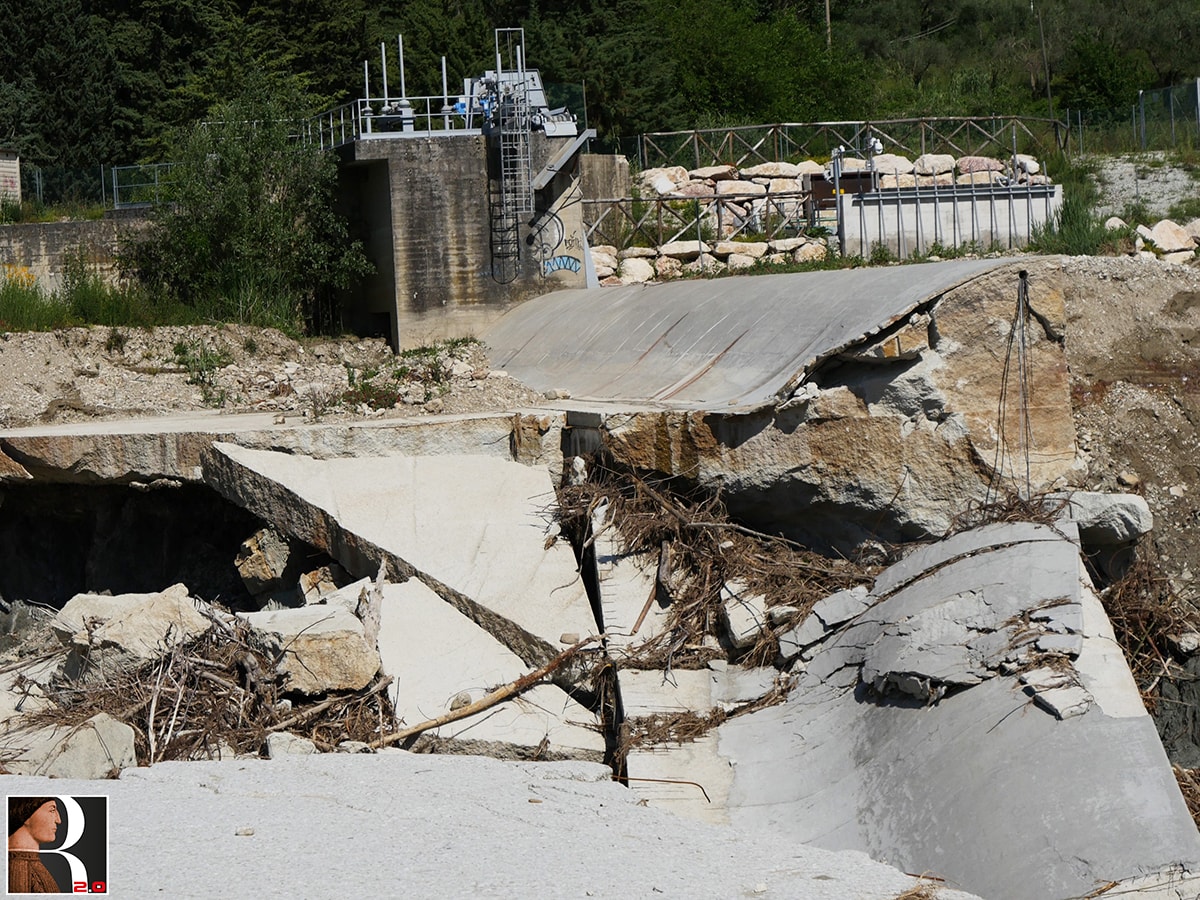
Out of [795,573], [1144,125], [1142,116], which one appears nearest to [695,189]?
[1144,125]

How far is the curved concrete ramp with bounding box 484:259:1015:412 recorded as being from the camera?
945 centimetres

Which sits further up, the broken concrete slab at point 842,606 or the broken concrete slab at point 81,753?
the broken concrete slab at point 842,606

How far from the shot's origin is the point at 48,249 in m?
20.1

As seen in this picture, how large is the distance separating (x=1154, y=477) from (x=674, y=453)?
3116mm

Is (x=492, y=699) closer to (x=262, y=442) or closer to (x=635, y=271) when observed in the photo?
(x=262, y=442)

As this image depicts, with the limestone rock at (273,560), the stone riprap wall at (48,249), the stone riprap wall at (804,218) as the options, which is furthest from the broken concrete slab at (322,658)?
the stone riprap wall at (48,249)

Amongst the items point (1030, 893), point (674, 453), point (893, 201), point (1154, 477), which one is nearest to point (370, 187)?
point (893, 201)

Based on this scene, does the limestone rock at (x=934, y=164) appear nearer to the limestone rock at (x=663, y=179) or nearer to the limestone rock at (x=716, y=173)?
the limestone rock at (x=716, y=173)

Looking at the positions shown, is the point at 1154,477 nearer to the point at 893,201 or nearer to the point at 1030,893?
the point at 1030,893

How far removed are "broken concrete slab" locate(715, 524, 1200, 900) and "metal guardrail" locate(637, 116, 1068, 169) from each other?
17.6m

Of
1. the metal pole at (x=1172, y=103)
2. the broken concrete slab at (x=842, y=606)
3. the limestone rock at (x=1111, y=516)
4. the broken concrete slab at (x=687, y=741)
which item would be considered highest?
the metal pole at (x=1172, y=103)

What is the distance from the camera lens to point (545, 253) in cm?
1836

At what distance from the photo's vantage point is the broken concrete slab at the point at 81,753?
711 centimetres

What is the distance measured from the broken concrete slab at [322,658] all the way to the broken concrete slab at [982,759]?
2049 millimetres
